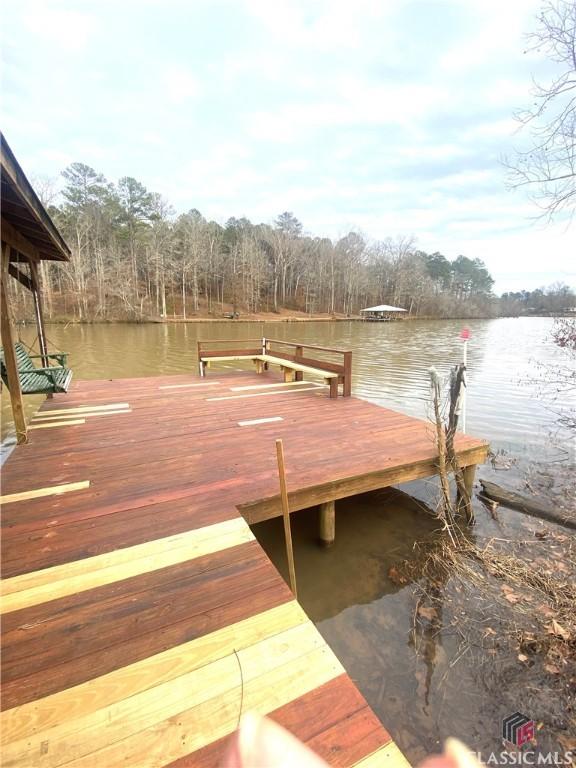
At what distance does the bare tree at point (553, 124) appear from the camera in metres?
4.77

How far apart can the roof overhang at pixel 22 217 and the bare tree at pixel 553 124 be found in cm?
653

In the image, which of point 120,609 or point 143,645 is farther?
point 120,609

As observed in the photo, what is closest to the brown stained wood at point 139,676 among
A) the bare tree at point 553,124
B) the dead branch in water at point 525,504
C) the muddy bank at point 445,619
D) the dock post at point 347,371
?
the muddy bank at point 445,619

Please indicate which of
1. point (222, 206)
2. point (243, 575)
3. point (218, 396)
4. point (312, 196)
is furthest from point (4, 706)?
point (312, 196)

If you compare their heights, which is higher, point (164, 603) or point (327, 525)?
point (164, 603)

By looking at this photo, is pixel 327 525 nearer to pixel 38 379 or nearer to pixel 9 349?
pixel 9 349

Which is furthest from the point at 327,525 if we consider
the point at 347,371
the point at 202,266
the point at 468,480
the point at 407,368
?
the point at 202,266

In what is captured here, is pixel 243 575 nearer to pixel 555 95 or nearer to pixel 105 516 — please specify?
pixel 105 516

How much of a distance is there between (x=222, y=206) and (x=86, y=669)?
A: 226 ft

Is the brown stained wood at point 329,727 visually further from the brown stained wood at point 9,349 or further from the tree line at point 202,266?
the tree line at point 202,266

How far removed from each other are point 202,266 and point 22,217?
4047cm

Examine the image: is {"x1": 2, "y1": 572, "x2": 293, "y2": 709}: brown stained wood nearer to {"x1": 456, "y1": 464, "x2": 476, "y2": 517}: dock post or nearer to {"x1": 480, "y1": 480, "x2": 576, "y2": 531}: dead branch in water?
{"x1": 456, "y1": 464, "x2": 476, "y2": 517}: dock post

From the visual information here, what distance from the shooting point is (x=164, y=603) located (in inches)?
71.9

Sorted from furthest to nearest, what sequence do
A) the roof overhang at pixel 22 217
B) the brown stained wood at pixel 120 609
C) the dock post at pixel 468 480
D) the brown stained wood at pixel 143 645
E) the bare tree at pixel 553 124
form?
the bare tree at pixel 553 124, the dock post at pixel 468 480, the roof overhang at pixel 22 217, the brown stained wood at pixel 120 609, the brown stained wood at pixel 143 645
